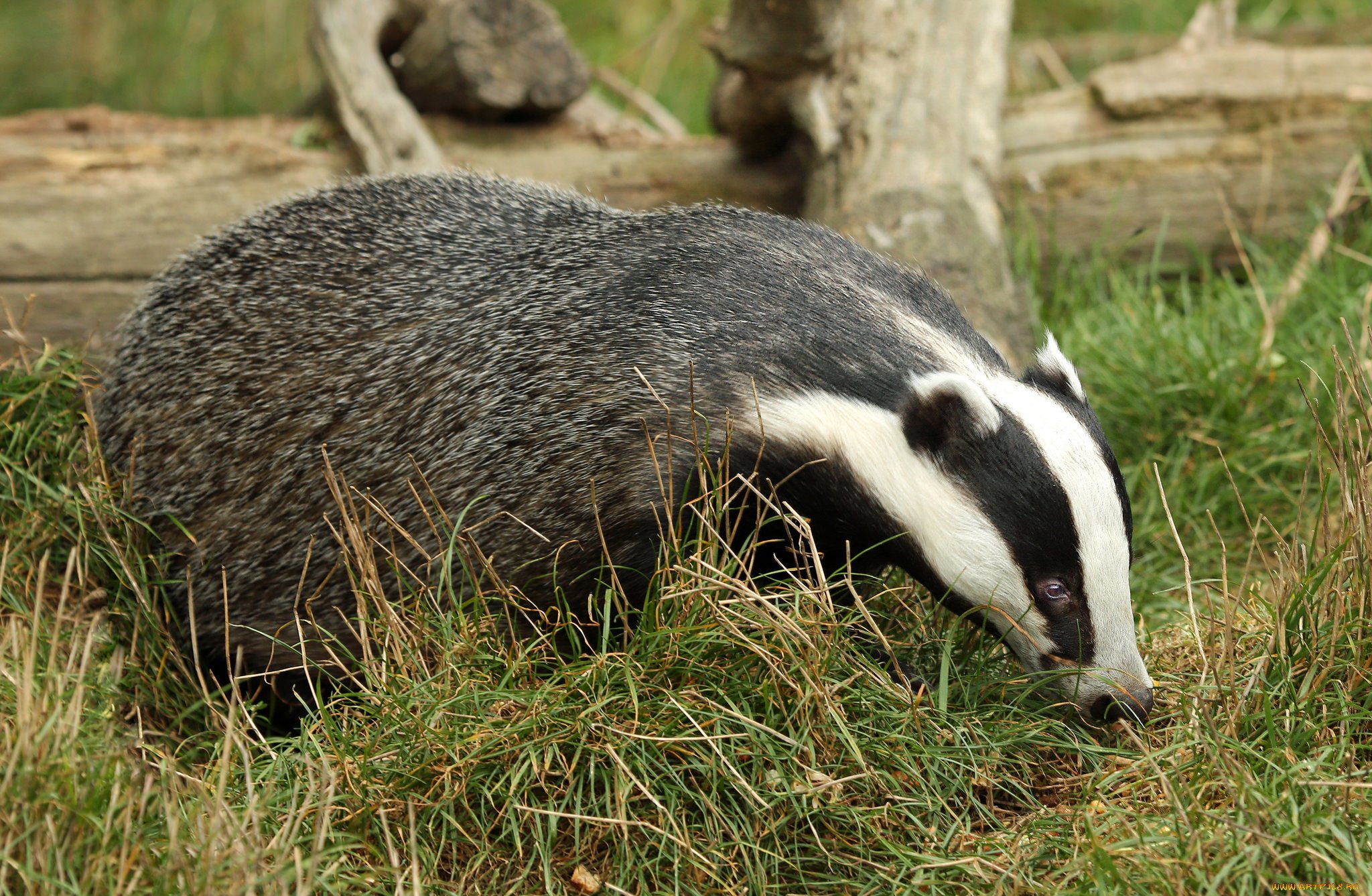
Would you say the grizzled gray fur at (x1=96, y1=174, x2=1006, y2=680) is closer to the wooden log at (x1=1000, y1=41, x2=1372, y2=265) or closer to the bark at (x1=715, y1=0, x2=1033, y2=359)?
the bark at (x1=715, y1=0, x2=1033, y2=359)

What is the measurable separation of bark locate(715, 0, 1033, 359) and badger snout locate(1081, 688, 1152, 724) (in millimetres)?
2107

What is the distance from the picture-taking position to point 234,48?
33.8ft

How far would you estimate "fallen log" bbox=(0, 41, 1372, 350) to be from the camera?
6234mm

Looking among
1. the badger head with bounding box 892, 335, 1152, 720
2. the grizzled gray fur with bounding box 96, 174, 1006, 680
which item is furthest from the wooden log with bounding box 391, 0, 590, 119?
the badger head with bounding box 892, 335, 1152, 720

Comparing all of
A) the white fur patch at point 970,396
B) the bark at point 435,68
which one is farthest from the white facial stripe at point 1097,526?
the bark at point 435,68

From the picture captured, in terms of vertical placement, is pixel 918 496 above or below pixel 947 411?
below

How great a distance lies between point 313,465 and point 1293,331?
167 inches

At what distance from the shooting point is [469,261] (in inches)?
178

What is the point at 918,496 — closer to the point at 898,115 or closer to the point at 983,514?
the point at 983,514

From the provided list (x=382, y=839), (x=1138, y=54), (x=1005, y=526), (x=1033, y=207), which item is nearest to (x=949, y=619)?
(x=1005, y=526)

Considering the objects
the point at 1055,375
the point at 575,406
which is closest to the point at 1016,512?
the point at 1055,375

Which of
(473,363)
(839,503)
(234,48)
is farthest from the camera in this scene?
(234,48)

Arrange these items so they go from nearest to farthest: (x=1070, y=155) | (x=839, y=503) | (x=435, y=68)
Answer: (x=839, y=503), (x=435, y=68), (x=1070, y=155)

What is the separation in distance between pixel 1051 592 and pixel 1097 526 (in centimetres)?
21
